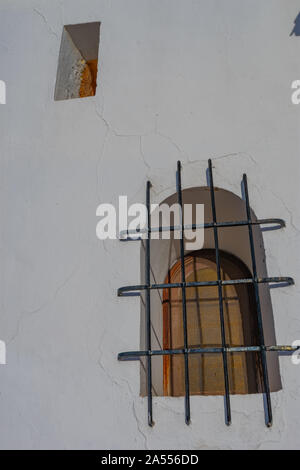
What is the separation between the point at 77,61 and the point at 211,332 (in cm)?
191

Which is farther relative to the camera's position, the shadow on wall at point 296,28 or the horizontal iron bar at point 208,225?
the shadow on wall at point 296,28

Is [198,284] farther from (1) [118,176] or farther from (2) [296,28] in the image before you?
(2) [296,28]

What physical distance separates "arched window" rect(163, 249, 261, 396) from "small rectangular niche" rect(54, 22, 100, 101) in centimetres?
129

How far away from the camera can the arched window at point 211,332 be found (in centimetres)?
285

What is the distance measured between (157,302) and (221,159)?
1.01 m

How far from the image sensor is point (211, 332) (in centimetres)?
297

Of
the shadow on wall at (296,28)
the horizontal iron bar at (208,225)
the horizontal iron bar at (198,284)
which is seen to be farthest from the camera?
the shadow on wall at (296,28)

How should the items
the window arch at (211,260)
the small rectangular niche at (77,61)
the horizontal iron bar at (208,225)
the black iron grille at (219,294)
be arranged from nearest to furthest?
1. the black iron grille at (219,294)
2. the horizontal iron bar at (208,225)
3. the window arch at (211,260)
4. the small rectangular niche at (77,61)

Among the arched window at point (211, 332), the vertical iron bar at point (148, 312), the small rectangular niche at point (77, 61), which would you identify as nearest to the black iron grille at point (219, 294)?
the vertical iron bar at point (148, 312)

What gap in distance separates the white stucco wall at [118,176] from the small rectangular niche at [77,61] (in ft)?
0.19

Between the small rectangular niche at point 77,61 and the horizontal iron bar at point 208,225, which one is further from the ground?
the small rectangular niche at point 77,61
